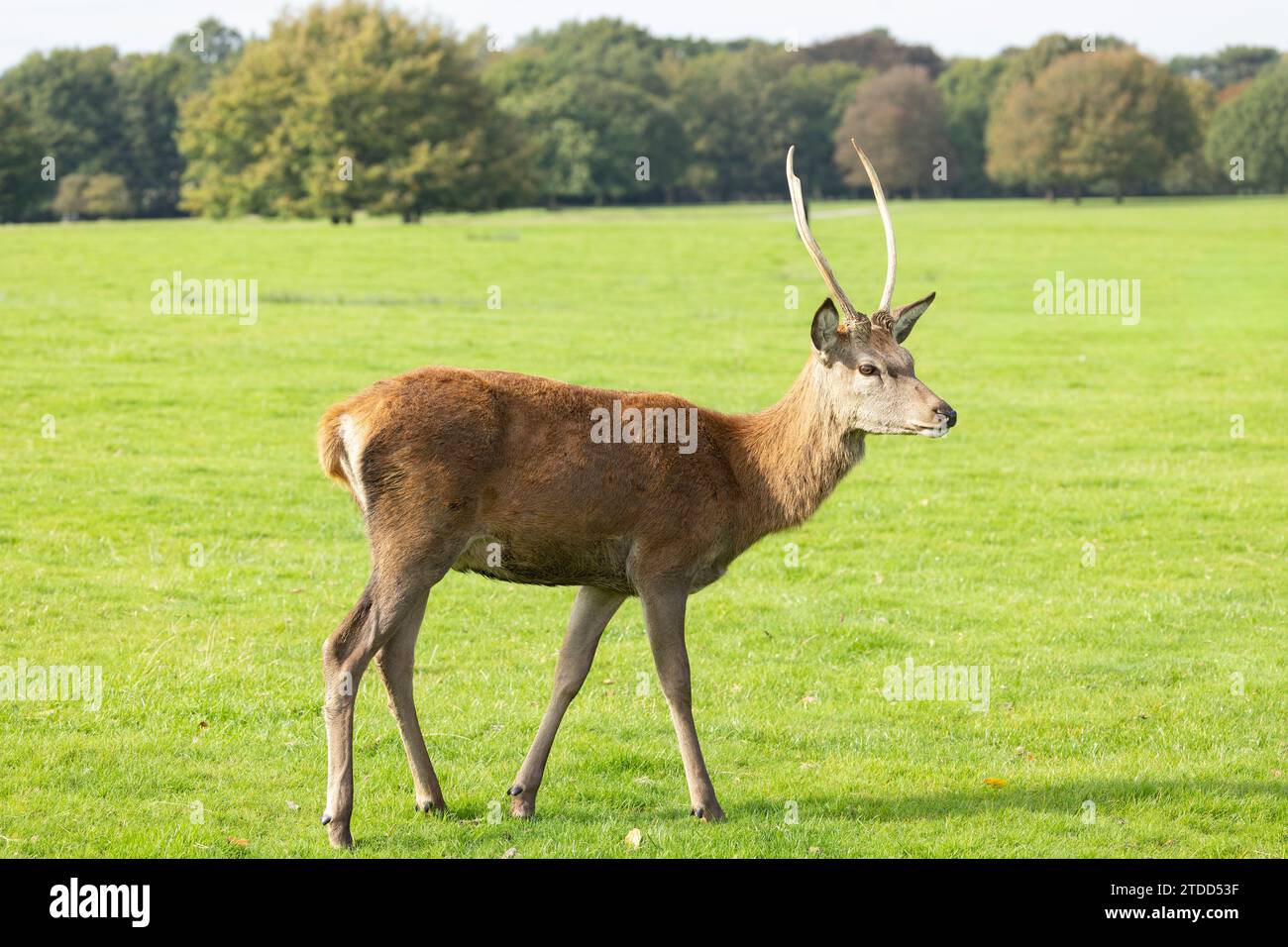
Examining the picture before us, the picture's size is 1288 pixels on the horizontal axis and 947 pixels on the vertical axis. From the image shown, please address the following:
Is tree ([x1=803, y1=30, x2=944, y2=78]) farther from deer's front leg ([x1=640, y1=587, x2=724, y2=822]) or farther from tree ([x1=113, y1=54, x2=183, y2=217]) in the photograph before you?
deer's front leg ([x1=640, y1=587, x2=724, y2=822])

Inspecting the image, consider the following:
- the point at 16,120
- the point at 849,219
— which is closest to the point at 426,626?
the point at 849,219

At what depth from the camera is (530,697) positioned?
9875mm

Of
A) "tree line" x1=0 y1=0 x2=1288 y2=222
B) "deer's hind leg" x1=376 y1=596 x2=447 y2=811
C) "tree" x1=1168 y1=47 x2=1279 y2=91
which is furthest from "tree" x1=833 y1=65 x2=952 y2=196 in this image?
"deer's hind leg" x1=376 y1=596 x2=447 y2=811

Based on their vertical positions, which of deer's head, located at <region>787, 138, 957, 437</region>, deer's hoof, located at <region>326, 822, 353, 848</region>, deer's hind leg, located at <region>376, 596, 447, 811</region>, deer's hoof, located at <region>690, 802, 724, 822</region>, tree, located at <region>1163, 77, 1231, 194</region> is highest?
Answer: tree, located at <region>1163, 77, 1231, 194</region>

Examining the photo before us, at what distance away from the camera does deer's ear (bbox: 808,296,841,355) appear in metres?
7.54

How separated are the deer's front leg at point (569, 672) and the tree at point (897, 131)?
114873 millimetres

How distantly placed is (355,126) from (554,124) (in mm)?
25568

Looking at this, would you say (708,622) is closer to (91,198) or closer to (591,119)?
(591,119)

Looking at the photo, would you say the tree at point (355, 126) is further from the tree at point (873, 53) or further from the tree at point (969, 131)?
the tree at point (873, 53)

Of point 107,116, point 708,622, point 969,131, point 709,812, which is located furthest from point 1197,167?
point 709,812

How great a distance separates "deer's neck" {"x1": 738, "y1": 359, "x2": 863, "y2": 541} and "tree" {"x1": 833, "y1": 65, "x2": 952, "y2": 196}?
114 meters

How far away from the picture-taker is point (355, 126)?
259 ft

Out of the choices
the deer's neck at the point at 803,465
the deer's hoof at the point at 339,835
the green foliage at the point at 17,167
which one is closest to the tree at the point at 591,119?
the green foliage at the point at 17,167

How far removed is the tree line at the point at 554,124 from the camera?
79.6 m
